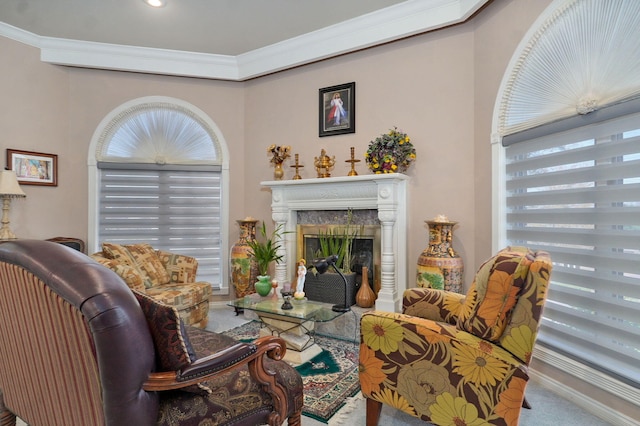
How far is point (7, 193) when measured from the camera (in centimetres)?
337

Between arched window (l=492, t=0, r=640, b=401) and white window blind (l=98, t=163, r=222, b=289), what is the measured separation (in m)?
3.47

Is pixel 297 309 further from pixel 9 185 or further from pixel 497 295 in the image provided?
pixel 9 185

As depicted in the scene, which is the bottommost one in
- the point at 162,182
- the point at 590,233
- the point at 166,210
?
the point at 590,233

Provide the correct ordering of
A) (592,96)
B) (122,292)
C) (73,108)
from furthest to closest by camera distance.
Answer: (73,108), (592,96), (122,292)

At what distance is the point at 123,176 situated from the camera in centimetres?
429

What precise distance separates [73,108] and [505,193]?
192 inches

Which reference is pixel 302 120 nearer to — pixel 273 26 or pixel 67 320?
pixel 273 26

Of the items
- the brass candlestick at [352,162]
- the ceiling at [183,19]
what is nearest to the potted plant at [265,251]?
the brass candlestick at [352,162]

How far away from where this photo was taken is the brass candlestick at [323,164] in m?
3.81

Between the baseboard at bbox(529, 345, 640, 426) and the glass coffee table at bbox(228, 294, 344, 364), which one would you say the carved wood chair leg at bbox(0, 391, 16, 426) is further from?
the baseboard at bbox(529, 345, 640, 426)

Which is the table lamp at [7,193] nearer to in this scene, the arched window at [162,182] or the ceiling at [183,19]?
the arched window at [162,182]

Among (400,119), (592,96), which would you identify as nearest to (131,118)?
(400,119)

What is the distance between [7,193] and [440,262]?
166 inches

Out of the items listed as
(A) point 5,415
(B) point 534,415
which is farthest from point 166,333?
(B) point 534,415
